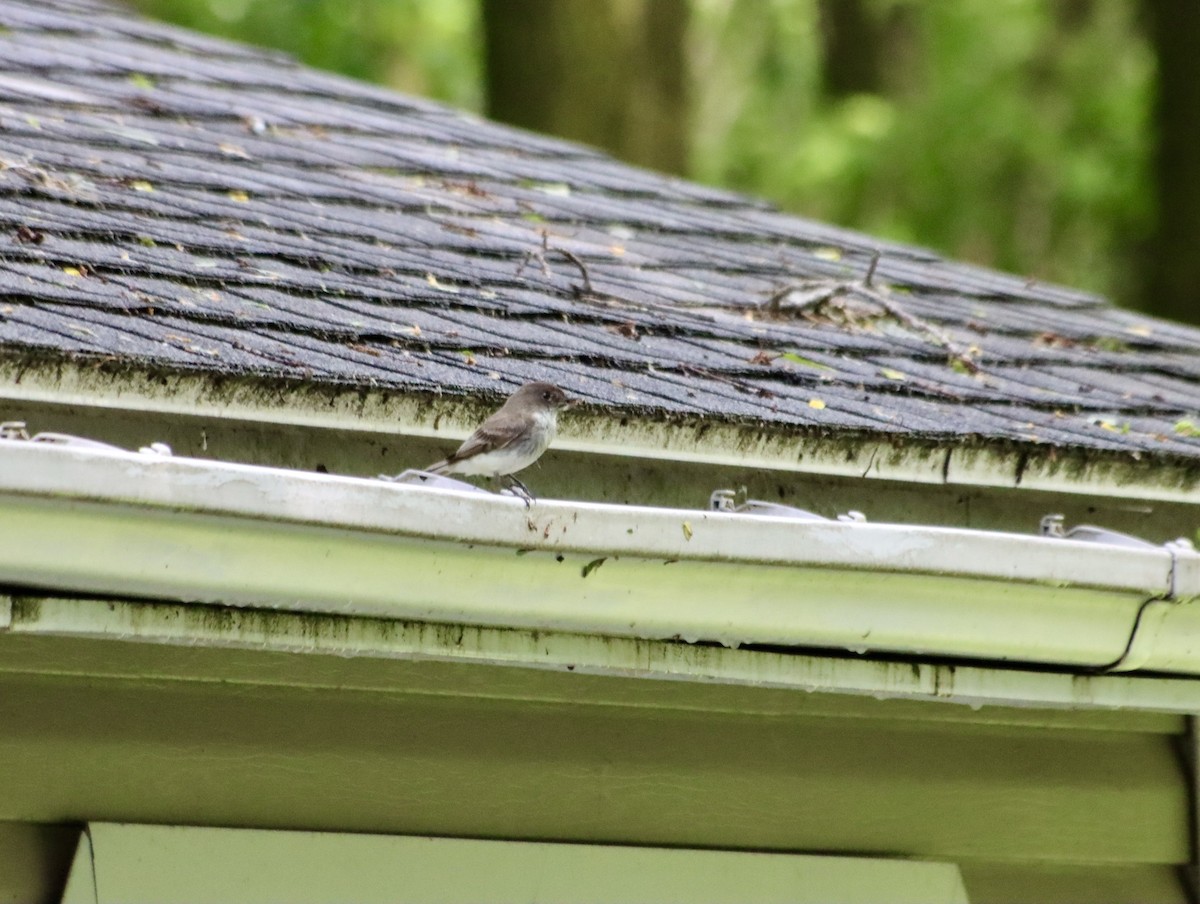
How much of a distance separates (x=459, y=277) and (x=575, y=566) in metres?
1.32

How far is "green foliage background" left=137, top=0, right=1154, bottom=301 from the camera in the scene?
13883mm

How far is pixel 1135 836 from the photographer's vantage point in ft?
12.6

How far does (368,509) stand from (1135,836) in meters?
→ 2.16

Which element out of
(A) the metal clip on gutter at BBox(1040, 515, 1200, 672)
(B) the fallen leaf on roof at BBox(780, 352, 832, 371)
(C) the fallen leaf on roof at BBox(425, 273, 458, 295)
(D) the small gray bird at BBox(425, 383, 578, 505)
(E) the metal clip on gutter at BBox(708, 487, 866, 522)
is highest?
(C) the fallen leaf on roof at BBox(425, 273, 458, 295)

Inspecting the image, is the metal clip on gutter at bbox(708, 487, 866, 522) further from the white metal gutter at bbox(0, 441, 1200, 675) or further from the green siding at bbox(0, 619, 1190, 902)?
the green siding at bbox(0, 619, 1190, 902)

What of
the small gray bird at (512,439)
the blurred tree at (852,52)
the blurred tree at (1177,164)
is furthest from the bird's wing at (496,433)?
the blurred tree at (852,52)

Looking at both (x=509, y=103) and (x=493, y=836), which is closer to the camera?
(x=493, y=836)

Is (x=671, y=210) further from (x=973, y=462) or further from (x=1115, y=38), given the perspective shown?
(x=1115, y=38)

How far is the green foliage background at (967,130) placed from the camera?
45.5ft

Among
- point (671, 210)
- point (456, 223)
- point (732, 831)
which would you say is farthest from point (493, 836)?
point (671, 210)

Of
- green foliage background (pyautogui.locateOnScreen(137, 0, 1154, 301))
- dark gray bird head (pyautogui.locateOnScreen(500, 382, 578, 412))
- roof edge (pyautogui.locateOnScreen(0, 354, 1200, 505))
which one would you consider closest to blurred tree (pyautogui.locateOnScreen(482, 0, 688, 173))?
green foliage background (pyautogui.locateOnScreen(137, 0, 1154, 301))

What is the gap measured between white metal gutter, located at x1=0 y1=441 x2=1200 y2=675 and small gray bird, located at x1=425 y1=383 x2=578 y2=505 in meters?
0.18

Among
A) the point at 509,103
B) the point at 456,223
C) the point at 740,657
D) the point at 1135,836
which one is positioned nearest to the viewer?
the point at 740,657

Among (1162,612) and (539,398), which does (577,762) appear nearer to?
(539,398)
